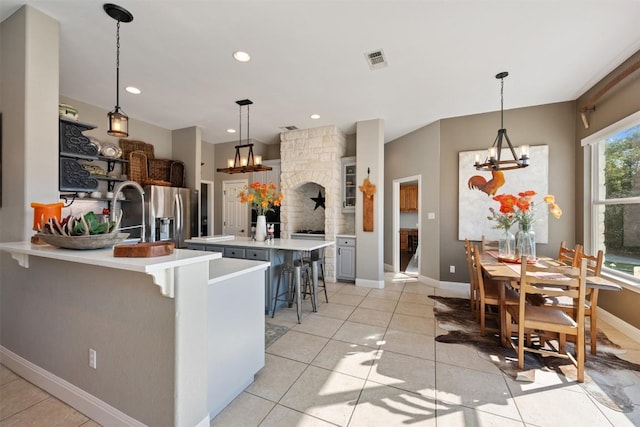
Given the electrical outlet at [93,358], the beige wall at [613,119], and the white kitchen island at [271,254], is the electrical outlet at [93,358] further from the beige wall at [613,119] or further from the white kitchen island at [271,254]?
the beige wall at [613,119]

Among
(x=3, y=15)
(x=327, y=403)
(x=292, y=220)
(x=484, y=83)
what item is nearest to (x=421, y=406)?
(x=327, y=403)

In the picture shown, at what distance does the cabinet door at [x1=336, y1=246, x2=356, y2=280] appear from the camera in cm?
487

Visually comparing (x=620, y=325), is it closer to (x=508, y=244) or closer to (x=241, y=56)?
(x=508, y=244)

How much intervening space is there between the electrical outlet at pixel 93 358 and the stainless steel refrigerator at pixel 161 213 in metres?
2.92

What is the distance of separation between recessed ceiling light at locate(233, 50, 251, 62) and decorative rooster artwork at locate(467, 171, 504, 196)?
12.4 feet

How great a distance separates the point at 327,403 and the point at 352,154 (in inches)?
181

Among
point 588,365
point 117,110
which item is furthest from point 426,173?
point 117,110

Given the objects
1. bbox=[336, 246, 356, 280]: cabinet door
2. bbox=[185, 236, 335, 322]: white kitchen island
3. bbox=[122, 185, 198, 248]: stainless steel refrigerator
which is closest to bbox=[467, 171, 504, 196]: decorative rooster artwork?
bbox=[336, 246, 356, 280]: cabinet door

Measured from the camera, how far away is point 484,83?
329 cm

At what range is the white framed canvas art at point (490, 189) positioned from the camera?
3912mm

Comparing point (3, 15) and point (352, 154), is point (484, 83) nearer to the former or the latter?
point (352, 154)

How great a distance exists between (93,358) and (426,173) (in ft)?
16.4

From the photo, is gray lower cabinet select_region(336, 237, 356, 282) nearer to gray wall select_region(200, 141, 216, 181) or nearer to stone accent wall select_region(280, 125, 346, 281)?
stone accent wall select_region(280, 125, 346, 281)

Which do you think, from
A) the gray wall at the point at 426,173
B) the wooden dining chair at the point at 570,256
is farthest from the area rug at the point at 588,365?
the gray wall at the point at 426,173
